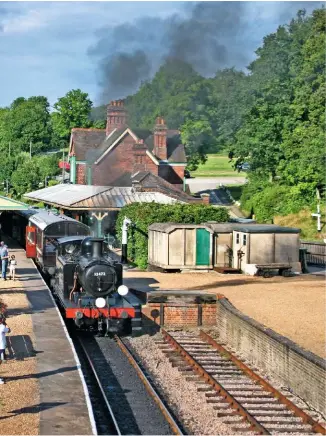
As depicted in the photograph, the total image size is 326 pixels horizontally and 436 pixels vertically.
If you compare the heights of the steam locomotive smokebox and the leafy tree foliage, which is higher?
the leafy tree foliage

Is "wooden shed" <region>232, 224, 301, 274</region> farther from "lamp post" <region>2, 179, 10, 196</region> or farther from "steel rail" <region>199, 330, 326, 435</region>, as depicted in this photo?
"lamp post" <region>2, 179, 10, 196</region>

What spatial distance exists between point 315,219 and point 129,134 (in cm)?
1435

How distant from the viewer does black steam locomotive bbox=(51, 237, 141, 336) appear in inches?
813

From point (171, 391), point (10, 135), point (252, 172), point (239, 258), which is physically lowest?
point (171, 391)

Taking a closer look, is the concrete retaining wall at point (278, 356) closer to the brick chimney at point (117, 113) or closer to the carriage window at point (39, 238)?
the carriage window at point (39, 238)

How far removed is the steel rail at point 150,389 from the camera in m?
13.5

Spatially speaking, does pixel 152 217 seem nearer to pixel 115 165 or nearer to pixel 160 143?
pixel 115 165

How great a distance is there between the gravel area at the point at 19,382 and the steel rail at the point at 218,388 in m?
3.85

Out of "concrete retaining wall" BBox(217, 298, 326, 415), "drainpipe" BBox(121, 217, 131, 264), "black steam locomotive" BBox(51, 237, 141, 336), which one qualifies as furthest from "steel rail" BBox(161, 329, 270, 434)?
"drainpipe" BBox(121, 217, 131, 264)

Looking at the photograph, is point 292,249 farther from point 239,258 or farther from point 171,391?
point 171,391

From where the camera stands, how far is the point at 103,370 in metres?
18.2

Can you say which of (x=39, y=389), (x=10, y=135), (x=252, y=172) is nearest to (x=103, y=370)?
(x=39, y=389)

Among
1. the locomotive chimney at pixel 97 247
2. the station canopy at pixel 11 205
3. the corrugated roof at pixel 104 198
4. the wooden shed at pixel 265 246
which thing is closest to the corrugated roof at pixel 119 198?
the corrugated roof at pixel 104 198

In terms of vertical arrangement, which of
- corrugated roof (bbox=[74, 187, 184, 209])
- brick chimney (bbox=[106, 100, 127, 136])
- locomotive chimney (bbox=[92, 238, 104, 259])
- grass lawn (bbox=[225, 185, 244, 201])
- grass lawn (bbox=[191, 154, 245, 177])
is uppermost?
grass lawn (bbox=[191, 154, 245, 177])
